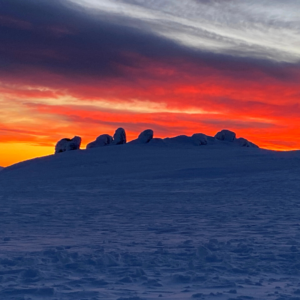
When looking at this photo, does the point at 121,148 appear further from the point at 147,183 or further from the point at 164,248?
the point at 164,248

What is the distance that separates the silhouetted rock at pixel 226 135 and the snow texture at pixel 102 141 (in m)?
11.3

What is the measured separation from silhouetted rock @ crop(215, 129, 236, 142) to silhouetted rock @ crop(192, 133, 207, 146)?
14.1 ft

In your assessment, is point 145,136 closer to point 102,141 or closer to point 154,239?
point 102,141

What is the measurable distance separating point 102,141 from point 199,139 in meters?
10.0

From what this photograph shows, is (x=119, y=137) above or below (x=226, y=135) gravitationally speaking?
below

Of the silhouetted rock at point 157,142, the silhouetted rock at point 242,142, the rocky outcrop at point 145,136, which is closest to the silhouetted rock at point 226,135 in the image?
the silhouetted rock at point 242,142

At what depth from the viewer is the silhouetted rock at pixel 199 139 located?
43472mm

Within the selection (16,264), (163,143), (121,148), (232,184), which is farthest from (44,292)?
(163,143)

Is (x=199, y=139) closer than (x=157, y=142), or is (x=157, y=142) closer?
(x=157, y=142)

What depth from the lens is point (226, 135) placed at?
159ft

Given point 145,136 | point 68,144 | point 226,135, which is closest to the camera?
point 145,136

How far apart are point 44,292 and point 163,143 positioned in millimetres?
38025

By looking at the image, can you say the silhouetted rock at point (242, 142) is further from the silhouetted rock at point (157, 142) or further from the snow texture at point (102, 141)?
the snow texture at point (102, 141)

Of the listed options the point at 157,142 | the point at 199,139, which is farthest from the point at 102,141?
the point at 199,139
